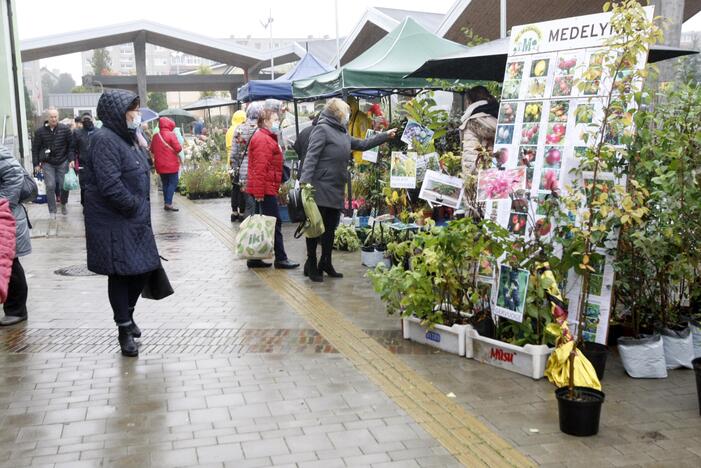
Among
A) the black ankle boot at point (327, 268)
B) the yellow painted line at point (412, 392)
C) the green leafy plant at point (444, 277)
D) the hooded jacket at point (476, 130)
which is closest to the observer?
the yellow painted line at point (412, 392)

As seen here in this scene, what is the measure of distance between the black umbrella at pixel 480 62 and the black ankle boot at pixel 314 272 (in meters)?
2.32

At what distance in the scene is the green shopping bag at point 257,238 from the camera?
892 cm

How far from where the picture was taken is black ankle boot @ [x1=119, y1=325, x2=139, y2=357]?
18.7 feet

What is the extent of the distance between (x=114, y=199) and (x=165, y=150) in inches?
403

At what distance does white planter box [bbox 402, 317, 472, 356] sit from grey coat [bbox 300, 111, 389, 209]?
239 centimetres

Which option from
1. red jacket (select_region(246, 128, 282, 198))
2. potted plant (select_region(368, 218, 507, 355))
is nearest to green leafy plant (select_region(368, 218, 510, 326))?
potted plant (select_region(368, 218, 507, 355))

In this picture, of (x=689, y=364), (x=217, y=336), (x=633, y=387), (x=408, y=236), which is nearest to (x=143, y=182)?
A: (x=217, y=336)

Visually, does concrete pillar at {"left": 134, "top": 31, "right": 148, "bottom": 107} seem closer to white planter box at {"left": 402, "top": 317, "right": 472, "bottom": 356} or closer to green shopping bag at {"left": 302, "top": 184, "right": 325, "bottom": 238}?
green shopping bag at {"left": 302, "top": 184, "right": 325, "bottom": 238}

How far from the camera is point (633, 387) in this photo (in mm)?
4988

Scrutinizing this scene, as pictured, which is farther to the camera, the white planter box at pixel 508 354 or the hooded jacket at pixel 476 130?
the hooded jacket at pixel 476 130

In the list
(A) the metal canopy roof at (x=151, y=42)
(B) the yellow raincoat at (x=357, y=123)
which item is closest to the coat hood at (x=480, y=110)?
(B) the yellow raincoat at (x=357, y=123)

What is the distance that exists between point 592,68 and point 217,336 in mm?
3609

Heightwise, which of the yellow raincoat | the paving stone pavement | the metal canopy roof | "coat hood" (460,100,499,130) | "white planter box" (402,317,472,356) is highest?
the metal canopy roof

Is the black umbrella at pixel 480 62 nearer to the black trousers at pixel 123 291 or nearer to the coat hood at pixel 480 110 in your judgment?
the coat hood at pixel 480 110
